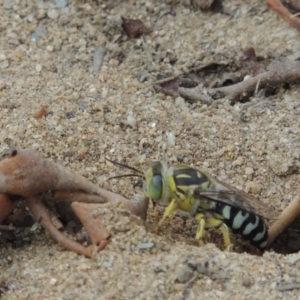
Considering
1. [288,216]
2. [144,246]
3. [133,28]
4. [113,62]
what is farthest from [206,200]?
[133,28]

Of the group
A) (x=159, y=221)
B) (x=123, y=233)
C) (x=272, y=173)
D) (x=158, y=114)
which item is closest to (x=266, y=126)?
(x=272, y=173)

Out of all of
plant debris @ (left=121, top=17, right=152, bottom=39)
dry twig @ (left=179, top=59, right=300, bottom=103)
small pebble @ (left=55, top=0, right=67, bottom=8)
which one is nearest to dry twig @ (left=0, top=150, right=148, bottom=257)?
dry twig @ (left=179, top=59, right=300, bottom=103)

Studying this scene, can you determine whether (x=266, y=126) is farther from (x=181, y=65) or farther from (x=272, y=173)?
(x=181, y=65)

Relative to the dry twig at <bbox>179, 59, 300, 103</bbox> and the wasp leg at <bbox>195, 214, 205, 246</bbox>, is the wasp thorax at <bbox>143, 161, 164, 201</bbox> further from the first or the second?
the dry twig at <bbox>179, 59, 300, 103</bbox>

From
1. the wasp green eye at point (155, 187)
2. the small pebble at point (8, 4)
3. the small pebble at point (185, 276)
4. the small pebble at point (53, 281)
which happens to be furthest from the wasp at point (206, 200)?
the small pebble at point (8, 4)

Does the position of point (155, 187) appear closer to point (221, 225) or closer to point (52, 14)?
point (221, 225)
